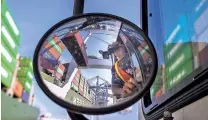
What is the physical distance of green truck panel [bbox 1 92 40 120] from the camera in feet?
18.2

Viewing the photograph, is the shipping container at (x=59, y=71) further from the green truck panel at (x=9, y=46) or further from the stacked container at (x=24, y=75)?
the stacked container at (x=24, y=75)

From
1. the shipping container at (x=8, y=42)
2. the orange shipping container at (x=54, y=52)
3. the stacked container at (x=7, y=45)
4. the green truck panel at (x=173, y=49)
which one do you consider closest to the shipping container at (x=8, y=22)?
the stacked container at (x=7, y=45)

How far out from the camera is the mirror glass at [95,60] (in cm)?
55

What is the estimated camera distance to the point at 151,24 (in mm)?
1180

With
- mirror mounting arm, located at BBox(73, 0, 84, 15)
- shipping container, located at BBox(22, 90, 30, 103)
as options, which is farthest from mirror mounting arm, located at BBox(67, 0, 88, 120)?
shipping container, located at BBox(22, 90, 30, 103)

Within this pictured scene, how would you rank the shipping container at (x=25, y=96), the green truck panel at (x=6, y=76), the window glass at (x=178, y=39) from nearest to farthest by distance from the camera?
the window glass at (x=178, y=39) → the green truck panel at (x=6, y=76) → the shipping container at (x=25, y=96)

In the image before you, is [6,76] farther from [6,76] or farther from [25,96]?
[25,96]

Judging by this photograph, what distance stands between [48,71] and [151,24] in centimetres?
75

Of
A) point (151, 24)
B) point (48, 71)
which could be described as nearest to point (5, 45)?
point (151, 24)

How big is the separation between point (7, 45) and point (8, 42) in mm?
96

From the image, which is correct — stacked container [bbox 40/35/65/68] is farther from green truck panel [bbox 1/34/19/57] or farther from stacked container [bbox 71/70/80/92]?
green truck panel [bbox 1/34/19/57]

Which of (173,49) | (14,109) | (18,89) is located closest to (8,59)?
(18,89)

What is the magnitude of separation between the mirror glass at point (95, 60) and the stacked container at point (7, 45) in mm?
4920

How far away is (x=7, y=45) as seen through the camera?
553 cm
